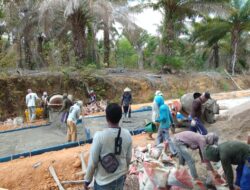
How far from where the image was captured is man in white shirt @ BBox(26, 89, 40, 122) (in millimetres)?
13398

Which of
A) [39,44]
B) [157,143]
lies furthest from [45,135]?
[39,44]

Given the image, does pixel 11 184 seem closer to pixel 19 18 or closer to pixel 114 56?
pixel 19 18

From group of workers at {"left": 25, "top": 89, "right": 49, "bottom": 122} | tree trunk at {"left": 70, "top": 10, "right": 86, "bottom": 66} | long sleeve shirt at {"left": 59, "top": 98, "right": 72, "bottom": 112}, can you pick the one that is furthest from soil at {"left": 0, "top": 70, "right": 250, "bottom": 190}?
group of workers at {"left": 25, "top": 89, "right": 49, "bottom": 122}

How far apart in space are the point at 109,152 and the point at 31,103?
11.0m

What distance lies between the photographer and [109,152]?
3176 millimetres

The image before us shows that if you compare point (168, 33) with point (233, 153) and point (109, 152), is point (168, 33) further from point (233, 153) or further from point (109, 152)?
point (109, 152)

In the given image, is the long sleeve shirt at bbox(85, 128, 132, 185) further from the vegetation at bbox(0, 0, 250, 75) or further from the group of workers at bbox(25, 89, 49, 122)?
the vegetation at bbox(0, 0, 250, 75)

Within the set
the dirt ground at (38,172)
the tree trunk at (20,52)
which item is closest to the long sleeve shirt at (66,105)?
the dirt ground at (38,172)

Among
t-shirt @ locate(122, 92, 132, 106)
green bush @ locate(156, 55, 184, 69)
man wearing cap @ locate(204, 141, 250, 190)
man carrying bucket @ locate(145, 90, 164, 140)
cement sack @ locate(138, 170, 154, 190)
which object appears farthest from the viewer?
green bush @ locate(156, 55, 184, 69)

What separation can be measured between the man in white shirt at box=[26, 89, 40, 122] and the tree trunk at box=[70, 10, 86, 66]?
4.80 metres

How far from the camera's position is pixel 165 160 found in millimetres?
6336

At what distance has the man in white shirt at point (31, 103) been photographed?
→ 1340 centimetres

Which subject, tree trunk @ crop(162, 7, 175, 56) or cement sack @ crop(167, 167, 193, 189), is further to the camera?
tree trunk @ crop(162, 7, 175, 56)

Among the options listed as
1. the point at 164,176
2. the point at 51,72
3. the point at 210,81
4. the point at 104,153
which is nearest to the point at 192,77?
the point at 210,81
